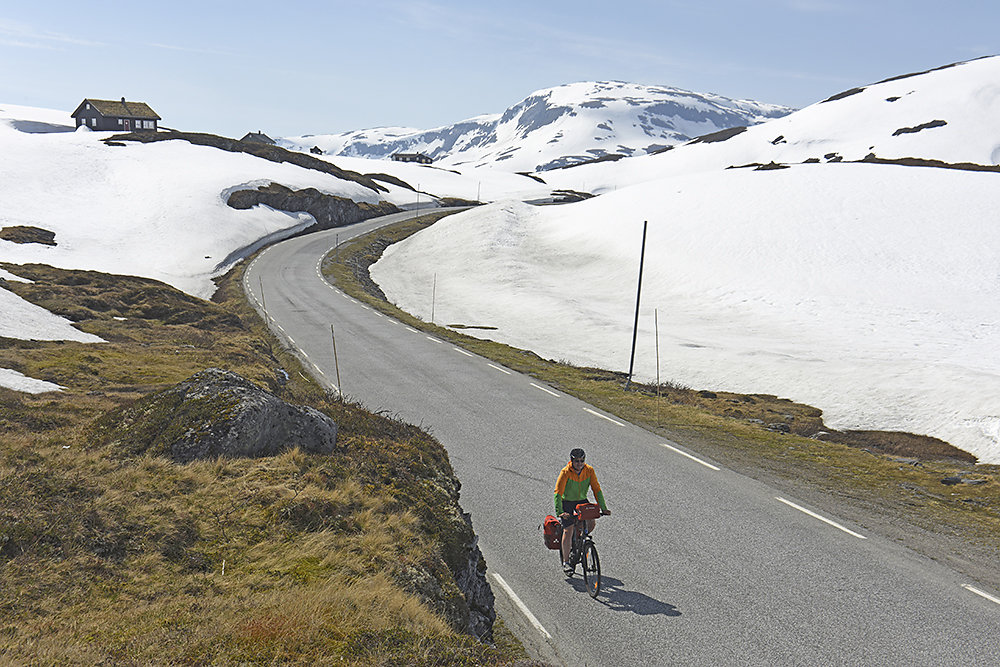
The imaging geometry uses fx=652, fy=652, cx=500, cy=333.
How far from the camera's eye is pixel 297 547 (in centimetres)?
887

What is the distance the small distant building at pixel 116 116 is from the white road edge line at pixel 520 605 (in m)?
150

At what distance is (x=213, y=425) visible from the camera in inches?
448

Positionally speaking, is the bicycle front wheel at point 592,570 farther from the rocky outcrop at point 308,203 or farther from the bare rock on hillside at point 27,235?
the rocky outcrop at point 308,203

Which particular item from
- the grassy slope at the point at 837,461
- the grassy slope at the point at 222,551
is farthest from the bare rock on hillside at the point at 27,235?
the grassy slope at the point at 222,551

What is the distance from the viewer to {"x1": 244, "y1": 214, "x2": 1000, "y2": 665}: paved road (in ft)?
32.3

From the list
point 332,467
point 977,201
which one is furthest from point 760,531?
point 977,201

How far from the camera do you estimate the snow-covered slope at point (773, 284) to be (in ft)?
102

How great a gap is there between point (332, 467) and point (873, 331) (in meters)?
44.1

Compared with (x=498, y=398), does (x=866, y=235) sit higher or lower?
higher

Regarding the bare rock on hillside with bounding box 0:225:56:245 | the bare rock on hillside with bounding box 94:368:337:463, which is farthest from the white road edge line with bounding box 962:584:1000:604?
the bare rock on hillside with bounding box 0:225:56:245

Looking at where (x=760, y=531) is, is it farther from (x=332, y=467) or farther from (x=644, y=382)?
(x=644, y=382)

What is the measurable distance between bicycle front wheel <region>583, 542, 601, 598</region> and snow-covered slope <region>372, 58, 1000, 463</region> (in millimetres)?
17450

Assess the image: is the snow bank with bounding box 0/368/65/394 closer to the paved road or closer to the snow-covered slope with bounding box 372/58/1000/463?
the paved road

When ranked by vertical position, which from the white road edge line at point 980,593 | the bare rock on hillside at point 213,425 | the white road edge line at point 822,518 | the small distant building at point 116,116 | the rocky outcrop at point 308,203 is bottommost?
the white road edge line at point 822,518
